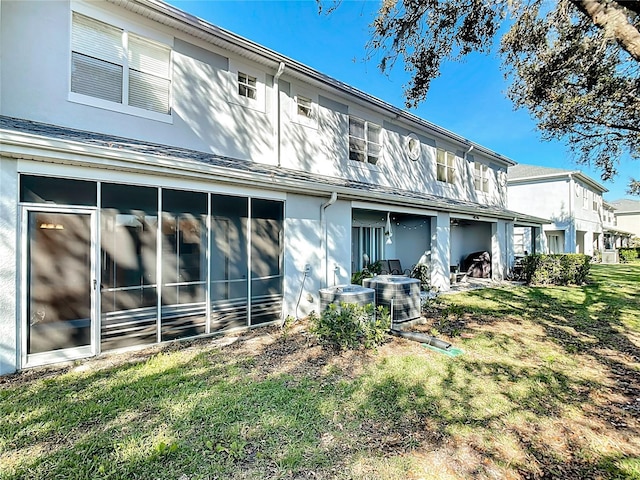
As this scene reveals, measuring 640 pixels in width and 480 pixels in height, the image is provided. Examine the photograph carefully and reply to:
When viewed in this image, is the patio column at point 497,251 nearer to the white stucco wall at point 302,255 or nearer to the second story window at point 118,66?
the white stucco wall at point 302,255

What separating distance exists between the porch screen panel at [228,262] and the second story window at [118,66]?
2.96m

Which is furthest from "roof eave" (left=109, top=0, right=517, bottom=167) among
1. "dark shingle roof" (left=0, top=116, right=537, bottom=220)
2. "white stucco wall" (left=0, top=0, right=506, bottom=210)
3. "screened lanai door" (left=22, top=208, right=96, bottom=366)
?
"screened lanai door" (left=22, top=208, right=96, bottom=366)

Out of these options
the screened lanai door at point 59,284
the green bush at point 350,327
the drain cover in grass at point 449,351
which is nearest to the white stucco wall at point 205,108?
the screened lanai door at point 59,284

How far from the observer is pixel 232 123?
866cm

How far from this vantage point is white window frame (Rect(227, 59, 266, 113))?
8.63 m

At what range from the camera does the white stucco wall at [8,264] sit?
14.9ft

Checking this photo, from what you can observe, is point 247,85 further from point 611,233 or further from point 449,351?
point 611,233

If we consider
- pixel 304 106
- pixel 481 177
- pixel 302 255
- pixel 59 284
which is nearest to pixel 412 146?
pixel 304 106

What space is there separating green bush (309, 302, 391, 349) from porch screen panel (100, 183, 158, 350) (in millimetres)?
3207

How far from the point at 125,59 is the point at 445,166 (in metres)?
13.5

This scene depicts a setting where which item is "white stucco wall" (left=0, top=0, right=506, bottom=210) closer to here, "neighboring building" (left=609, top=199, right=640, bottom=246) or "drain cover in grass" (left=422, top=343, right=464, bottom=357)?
"drain cover in grass" (left=422, top=343, right=464, bottom=357)

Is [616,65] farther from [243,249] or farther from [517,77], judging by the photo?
[243,249]

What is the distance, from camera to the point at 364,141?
39.7 feet

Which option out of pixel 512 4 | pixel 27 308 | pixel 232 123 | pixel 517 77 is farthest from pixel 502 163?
pixel 27 308
